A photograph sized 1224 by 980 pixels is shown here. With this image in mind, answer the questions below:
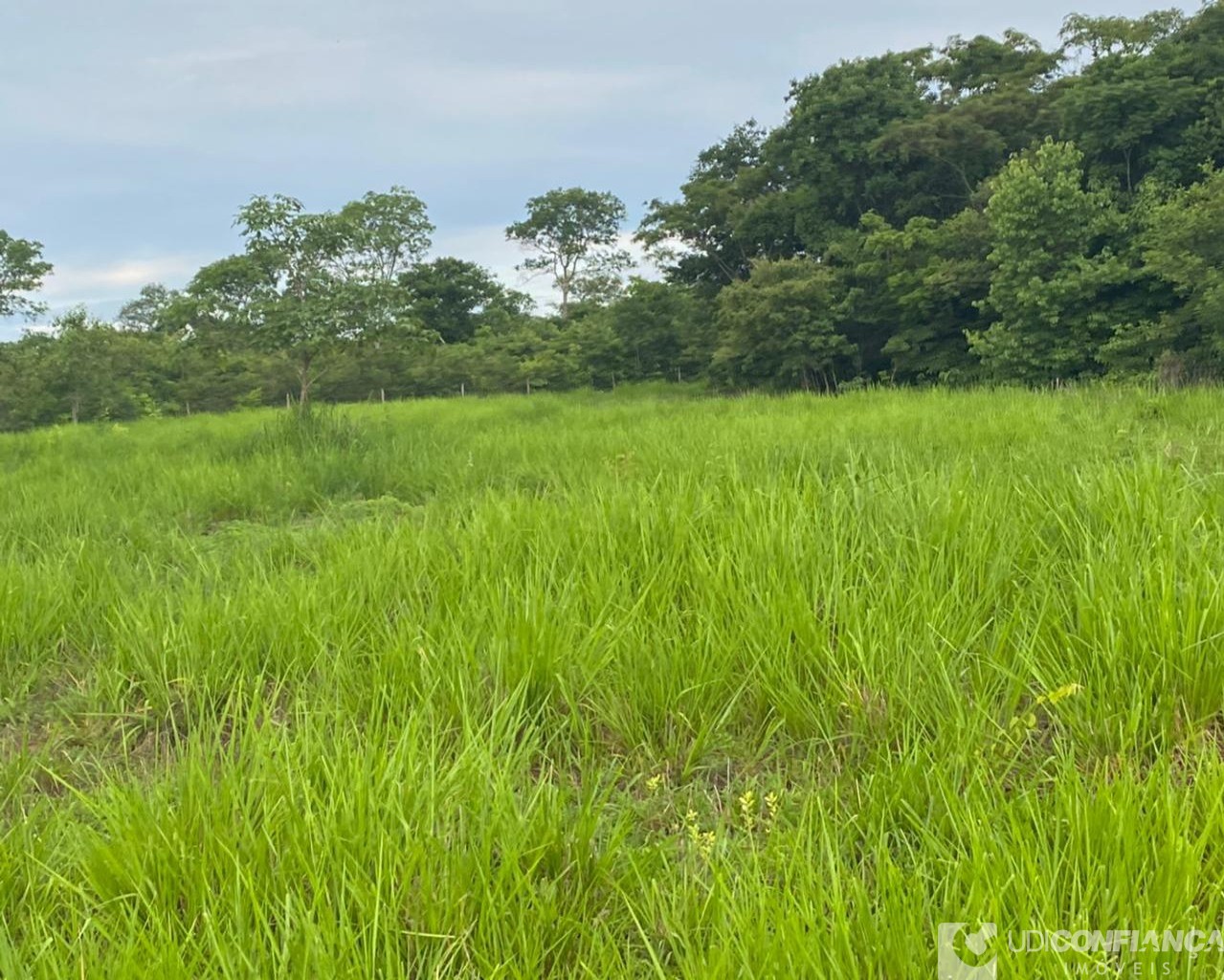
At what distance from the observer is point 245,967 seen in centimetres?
100

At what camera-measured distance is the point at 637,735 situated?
5.47 feet

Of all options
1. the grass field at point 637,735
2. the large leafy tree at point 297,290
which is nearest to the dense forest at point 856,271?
the large leafy tree at point 297,290

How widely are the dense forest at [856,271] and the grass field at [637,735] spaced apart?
8.10 m

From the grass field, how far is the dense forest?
810 centimetres

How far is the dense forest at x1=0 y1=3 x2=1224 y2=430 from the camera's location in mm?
11312

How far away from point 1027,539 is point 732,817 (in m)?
1.40

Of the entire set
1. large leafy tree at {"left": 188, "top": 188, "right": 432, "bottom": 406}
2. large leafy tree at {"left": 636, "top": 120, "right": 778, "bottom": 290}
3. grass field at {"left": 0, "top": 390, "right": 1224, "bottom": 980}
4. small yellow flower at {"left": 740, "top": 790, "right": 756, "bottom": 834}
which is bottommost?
small yellow flower at {"left": 740, "top": 790, "right": 756, "bottom": 834}

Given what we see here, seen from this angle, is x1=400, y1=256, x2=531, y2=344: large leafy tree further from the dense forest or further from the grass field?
the grass field

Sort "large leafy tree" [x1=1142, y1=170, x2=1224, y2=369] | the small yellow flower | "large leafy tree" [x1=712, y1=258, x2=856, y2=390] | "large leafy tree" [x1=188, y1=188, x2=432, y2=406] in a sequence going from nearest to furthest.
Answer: the small yellow flower, "large leafy tree" [x1=188, y1=188, x2=432, y2=406], "large leafy tree" [x1=1142, y1=170, x2=1224, y2=369], "large leafy tree" [x1=712, y1=258, x2=856, y2=390]

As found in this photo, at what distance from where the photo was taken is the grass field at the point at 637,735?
104 cm

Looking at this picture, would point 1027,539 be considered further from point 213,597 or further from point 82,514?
point 82,514

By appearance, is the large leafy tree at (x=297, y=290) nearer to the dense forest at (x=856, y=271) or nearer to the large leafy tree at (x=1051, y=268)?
the dense forest at (x=856, y=271)

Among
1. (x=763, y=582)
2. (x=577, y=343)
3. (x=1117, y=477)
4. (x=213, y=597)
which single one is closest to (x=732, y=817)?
(x=763, y=582)

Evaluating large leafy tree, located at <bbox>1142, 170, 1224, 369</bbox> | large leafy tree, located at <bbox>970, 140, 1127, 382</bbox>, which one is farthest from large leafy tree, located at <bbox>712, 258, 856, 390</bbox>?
large leafy tree, located at <bbox>1142, 170, 1224, 369</bbox>
